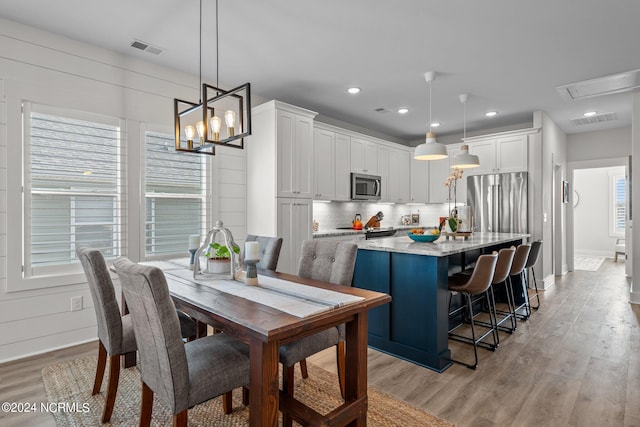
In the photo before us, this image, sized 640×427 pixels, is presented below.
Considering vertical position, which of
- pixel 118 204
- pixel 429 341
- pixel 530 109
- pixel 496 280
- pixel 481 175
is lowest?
pixel 429 341

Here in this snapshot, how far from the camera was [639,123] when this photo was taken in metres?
4.50

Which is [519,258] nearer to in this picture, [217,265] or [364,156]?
[364,156]

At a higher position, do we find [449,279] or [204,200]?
[204,200]

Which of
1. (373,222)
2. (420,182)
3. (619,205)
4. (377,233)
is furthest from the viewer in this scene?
(619,205)

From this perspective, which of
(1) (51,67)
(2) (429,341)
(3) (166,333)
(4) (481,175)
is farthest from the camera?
(4) (481,175)

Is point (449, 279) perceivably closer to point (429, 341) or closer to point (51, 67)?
point (429, 341)

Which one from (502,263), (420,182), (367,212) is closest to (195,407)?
(502,263)

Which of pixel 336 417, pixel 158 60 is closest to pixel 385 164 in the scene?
pixel 158 60

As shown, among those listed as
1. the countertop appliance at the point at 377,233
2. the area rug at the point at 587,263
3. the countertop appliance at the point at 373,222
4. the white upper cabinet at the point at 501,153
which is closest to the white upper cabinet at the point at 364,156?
the countertop appliance at the point at 373,222

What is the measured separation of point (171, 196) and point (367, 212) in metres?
3.61

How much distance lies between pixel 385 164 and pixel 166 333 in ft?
17.8

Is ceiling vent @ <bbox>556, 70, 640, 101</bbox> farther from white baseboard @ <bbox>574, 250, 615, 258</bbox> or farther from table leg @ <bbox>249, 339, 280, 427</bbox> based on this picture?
white baseboard @ <bbox>574, 250, 615, 258</bbox>

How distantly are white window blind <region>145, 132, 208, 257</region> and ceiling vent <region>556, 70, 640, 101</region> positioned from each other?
4.45 m

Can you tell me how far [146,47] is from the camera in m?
3.29
